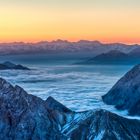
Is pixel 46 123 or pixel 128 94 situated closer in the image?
pixel 46 123

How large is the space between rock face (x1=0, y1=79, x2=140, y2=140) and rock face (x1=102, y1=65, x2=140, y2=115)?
51683 millimetres

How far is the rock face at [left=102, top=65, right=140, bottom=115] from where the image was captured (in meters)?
152

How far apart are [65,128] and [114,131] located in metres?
10.6

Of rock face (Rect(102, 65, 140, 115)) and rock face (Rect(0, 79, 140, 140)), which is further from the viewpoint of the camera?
rock face (Rect(102, 65, 140, 115))

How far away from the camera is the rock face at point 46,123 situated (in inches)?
3516

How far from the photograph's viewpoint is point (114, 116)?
313 feet

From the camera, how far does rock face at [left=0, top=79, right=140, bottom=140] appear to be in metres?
89.3

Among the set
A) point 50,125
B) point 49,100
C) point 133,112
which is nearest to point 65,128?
point 50,125

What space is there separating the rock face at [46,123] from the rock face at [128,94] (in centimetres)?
5168

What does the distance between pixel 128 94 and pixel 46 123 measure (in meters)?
73.8

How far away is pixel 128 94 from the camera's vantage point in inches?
6314

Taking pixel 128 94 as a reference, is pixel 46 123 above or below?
above

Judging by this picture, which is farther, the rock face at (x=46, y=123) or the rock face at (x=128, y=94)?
the rock face at (x=128, y=94)

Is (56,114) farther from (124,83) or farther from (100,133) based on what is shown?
(124,83)
